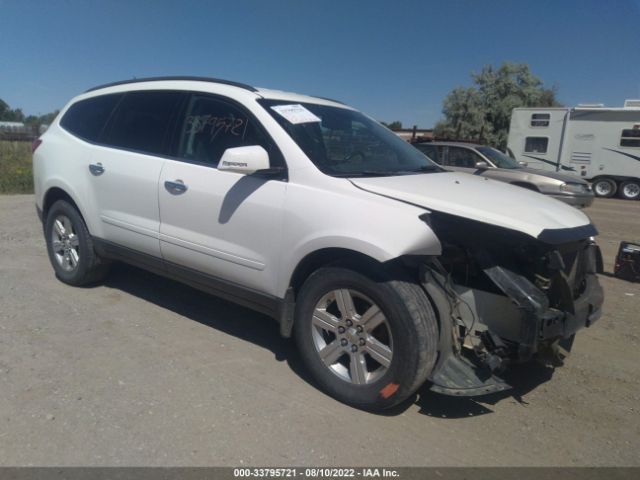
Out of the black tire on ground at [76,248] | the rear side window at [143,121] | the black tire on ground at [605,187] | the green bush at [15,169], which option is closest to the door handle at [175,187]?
the rear side window at [143,121]

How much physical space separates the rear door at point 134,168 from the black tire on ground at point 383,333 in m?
1.56

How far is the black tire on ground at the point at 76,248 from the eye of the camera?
188 inches

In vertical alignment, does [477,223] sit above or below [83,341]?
above

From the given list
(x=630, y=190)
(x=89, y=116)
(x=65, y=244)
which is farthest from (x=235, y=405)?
(x=630, y=190)

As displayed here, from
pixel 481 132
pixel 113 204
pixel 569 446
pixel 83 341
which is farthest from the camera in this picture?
pixel 481 132

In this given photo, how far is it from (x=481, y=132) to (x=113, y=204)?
34.3 metres

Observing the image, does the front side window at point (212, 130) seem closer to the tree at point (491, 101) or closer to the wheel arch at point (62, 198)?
the wheel arch at point (62, 198)

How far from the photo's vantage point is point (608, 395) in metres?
3.43

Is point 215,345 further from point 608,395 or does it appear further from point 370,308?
point 608,395

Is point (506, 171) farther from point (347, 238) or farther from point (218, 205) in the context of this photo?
point (347, 238)

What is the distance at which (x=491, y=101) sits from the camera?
3616 centimetres

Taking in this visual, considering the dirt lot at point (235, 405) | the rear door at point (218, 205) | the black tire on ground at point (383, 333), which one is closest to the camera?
the dirt lot at point (235, 405)

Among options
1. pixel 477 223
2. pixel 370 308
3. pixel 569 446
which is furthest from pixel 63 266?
pixel 569 446

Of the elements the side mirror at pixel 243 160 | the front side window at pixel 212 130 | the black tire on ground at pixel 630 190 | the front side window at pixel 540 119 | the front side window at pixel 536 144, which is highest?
the front side window at pixel 540 119
